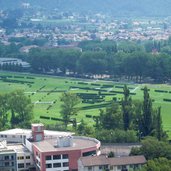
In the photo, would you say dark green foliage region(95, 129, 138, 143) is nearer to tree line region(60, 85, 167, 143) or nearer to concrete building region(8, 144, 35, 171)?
tree line region(60, 85, 167, 143)

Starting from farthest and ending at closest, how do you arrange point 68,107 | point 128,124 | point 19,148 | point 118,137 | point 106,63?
point 106,63 < point 68,107 < point 128,124 < point 118,137 < point 19,148

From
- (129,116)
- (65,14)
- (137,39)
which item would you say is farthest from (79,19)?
(129,116)

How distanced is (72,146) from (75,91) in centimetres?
2647

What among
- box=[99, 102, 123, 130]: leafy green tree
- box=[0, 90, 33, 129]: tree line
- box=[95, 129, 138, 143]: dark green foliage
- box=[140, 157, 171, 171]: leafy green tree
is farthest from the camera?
box=[0, 90, 33, 129]: tree line

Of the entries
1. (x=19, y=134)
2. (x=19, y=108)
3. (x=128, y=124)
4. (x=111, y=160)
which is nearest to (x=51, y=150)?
(x=111, y=160)

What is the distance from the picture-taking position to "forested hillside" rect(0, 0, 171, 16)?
16351 centimetres

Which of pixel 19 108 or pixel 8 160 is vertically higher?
pixel 19 108

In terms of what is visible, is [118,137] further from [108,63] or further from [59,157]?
[108,63]

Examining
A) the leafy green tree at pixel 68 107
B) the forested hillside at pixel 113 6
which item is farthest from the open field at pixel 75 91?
the forested hillside at pixel 113 6

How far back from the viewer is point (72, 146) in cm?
3312

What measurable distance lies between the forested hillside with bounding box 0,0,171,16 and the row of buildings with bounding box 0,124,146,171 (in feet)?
422

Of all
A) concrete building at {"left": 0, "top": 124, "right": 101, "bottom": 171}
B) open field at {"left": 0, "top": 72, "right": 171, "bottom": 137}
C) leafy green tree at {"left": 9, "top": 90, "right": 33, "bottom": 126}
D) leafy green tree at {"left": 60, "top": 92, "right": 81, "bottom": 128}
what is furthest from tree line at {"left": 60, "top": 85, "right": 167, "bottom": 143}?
open field at {"left": 0, "top": 72, "right": 171, "bottom": 137}

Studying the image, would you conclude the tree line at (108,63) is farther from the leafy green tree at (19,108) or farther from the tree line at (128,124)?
the tree line at (128,124)

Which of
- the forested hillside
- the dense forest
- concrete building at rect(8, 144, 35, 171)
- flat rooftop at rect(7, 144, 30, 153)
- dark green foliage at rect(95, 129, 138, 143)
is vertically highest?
the forested hillside
